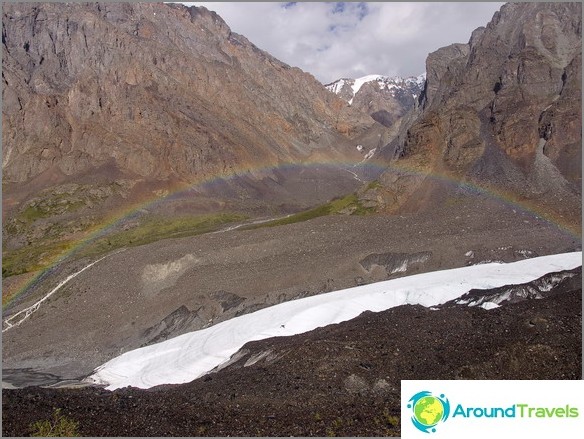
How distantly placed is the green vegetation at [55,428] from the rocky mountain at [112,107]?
9381cm

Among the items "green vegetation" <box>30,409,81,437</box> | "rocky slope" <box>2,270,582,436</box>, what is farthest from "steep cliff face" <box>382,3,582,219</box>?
"green vegetation" <box>30,409,81,437</box>

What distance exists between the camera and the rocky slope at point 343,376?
1551 cm

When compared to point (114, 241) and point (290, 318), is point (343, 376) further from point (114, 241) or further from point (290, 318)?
point (114, 241)

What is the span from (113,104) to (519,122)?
89.5 m

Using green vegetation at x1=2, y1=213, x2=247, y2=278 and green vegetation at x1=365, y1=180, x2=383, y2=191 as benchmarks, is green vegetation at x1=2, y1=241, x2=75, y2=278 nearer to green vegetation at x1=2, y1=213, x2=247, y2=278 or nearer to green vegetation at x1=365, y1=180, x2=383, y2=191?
green vegetation at x1=2, y1=213, x2=247, y2=278

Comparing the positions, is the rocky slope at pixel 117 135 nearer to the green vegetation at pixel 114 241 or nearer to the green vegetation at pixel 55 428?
the green vegetation at pixel 114 241

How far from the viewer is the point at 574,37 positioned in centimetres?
7056

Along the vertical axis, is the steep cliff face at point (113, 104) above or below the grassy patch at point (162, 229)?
above

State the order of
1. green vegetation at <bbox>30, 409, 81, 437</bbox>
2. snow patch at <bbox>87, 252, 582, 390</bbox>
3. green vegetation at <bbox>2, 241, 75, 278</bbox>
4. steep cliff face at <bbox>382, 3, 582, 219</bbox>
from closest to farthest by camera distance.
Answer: green vegetation at <bbox>30, 409, 81, 437</bbox> → snow patch at <bbox>87, 252, 582, 390</bbox> → steep cliff face at <bbox>382, 3, 582, 219</bbox> → green vegetation at <bbox>2, 241, 75, 278</bbox>

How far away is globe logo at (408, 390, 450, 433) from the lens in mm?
12227

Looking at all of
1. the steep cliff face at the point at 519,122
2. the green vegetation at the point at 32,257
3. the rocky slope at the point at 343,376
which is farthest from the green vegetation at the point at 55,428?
the green vegetation at the point at 32,257

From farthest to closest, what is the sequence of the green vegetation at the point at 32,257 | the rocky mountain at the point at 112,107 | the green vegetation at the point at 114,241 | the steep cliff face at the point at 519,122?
1. the rocky mountain at the point at 112,107
2. the green vegetation at the point at 114,241
3. the green vegetation at the point at 32,257
4. the steep cliff face at the point at 519,122

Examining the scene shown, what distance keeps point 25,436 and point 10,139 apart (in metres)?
110

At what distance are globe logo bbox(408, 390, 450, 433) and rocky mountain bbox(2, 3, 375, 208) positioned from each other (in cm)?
10010
